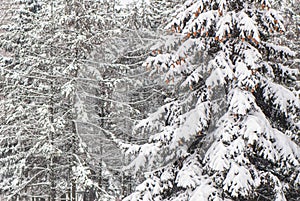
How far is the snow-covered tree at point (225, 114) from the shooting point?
6.69 meters

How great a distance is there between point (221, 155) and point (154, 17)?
53.1 feet

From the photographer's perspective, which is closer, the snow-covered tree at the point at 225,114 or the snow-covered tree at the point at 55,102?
the snow-covered tree at the point at 225,114

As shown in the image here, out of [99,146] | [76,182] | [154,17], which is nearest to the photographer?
[76,182]

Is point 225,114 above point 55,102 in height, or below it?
above

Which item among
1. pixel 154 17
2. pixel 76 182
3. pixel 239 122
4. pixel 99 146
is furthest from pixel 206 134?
pixel 154 17

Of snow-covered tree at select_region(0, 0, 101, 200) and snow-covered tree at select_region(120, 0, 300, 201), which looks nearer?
snow-covered tree at select_region(120, 0, 300, 201)

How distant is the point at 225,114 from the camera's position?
23.6 ft

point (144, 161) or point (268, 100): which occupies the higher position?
point (268, 100)

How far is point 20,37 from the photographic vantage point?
785 inches

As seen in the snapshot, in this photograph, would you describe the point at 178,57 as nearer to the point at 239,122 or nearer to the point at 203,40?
the point at 203,40

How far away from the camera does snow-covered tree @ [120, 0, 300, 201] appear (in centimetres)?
669

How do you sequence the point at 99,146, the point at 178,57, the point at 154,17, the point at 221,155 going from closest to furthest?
the point at 221,155 → the point at 178,57 → the point at 99,146 → the point at 154,17

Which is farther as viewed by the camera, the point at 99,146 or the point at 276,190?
the point at 99,146

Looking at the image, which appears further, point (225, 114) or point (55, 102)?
point (55, 102)
